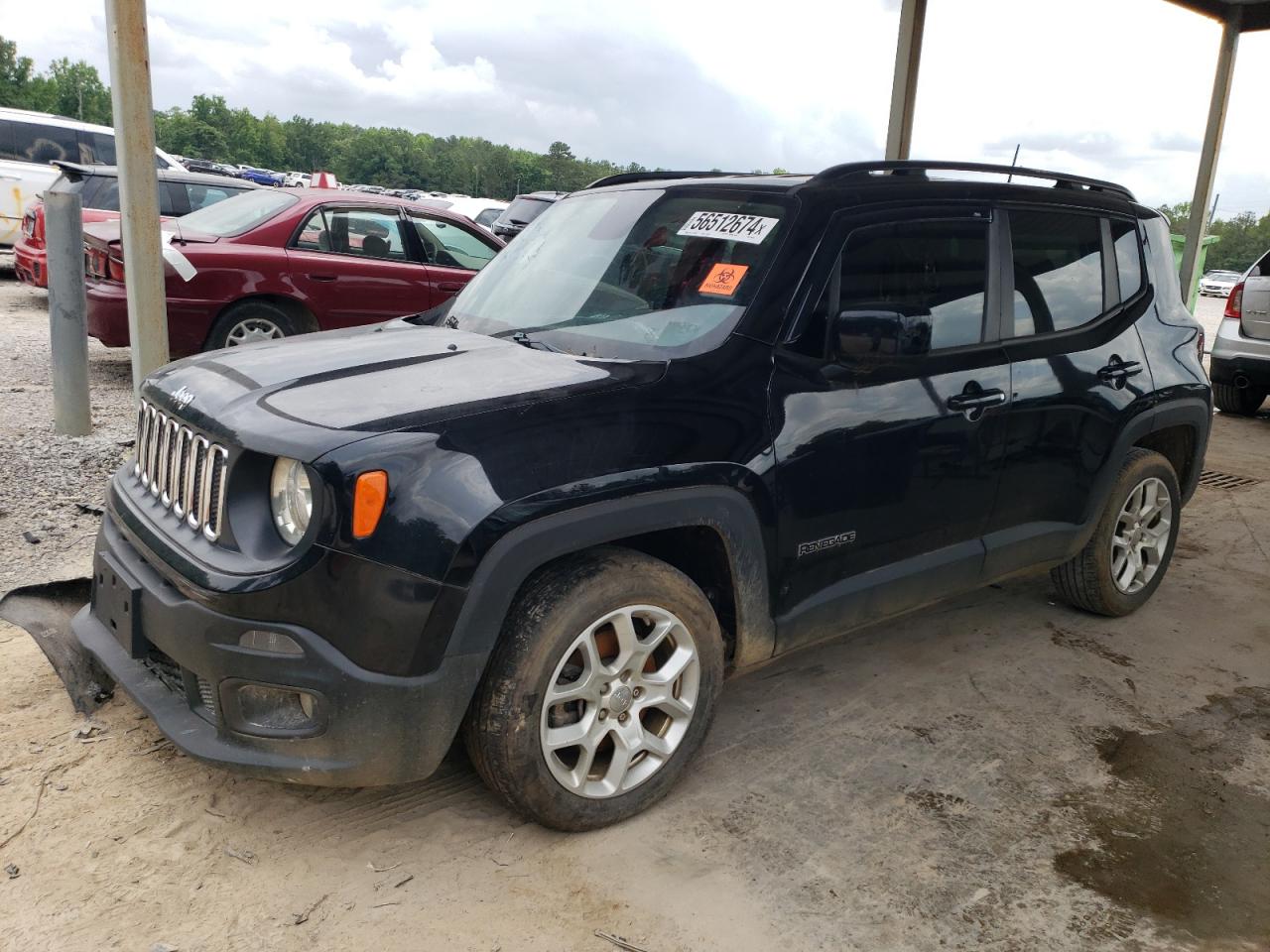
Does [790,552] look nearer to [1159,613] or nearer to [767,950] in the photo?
[767,950]

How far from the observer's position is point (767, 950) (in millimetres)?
2508

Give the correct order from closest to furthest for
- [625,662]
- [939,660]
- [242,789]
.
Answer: [625,662]
[242,789]
[939,660]

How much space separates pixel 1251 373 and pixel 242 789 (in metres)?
9.53

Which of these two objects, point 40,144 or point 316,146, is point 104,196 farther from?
point 316,146

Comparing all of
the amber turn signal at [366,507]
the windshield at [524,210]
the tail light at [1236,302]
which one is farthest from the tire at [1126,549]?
the windshield at [524,210]

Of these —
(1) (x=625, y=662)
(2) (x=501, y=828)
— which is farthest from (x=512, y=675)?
(2) (x=501, y=828)

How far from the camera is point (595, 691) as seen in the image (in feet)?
9.22

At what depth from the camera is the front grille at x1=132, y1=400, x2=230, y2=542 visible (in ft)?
A: 8.78

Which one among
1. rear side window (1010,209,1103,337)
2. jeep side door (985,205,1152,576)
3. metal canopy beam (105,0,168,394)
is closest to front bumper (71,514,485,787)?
jeep side door (985,205,1152,576)

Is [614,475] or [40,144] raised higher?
[40,144]

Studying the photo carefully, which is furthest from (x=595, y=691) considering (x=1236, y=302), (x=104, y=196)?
(x=104, y=196)

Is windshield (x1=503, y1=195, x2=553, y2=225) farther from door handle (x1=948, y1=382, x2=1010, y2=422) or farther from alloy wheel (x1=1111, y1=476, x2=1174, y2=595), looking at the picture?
door handle (x1=948, y1=382, x2=1010, y2=422)

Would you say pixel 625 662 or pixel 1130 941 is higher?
pixel 625 662

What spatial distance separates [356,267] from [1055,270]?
5.97 meters
